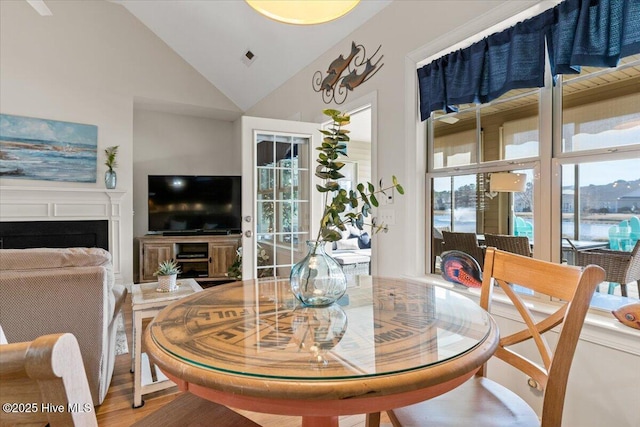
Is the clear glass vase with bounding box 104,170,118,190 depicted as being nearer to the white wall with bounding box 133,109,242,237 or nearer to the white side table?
the white wall with bounding box 133,109,242,237

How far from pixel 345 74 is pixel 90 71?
3.46 m

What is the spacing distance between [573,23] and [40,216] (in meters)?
5.29

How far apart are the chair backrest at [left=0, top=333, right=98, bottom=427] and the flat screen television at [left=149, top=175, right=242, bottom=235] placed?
15.6 feet

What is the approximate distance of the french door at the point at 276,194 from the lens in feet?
10.2

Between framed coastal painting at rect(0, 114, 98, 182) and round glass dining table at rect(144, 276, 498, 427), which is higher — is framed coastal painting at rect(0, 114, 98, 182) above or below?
above

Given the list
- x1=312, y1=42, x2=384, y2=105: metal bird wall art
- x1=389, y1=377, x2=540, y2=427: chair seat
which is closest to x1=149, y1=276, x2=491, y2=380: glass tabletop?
x1=389, y1=377, x2=540, y2=427: chair seat

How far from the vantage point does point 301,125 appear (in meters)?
3.38

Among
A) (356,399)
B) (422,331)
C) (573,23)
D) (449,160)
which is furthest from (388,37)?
(356,399)

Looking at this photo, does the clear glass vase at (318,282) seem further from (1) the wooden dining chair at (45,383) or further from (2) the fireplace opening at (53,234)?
(2) the fireplace opening at (53,234)

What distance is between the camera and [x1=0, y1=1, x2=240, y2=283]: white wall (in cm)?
396

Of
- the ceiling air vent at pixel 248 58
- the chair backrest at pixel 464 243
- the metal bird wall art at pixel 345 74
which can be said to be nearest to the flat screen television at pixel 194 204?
the ceiling air vent at pixel 248 58

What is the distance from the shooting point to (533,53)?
5.82ft

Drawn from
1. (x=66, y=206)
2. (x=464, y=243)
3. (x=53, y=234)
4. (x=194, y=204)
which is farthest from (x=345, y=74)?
(x=53, y=234)

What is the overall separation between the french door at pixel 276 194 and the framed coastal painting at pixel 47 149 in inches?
103
